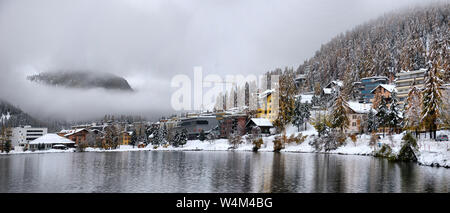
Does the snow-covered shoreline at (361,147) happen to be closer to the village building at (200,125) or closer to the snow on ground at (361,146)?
the snow on ground at (361,146)

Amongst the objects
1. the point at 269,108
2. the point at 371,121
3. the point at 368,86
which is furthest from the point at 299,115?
the point at 368,86

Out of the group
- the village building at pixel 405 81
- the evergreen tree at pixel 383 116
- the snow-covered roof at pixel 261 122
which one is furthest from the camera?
the village building at pixel 405 81

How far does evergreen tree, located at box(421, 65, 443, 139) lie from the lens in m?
64.8

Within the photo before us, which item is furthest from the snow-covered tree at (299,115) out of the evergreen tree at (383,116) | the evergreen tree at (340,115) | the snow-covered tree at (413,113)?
the snow-covered tree at (413,113)

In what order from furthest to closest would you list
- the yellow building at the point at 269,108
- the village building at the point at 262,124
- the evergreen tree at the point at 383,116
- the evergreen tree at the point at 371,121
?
1. the yellow building at the point at 269,108
2. the village building at the point at 262,124
3. the evergreen tree at the point at 371,121
4. the evergreen tree at the point at 383,116

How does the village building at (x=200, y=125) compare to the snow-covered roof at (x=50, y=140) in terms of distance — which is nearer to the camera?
the snow-covered roof at (x=50, y=140)

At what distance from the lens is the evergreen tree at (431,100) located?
64.8 meters

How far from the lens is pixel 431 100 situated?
64.9 meters

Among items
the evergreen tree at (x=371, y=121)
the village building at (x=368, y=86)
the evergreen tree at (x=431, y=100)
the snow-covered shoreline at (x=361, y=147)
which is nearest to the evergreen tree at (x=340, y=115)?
the snow-covered shoreline at (x=361, y=147)

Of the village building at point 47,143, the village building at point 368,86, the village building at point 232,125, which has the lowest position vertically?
the village building at point 47,143

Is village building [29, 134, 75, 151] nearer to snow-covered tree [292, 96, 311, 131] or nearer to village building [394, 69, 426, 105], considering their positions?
snow-covered tree [292, 96, 311, 131]

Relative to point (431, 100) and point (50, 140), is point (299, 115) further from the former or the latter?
point (50, 140)

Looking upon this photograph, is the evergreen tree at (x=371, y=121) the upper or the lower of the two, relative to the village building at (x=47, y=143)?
upper
